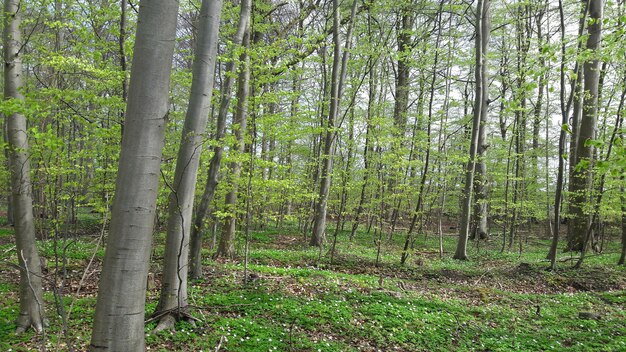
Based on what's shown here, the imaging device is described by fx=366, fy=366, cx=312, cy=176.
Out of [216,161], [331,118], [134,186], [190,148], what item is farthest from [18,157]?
[331,118]

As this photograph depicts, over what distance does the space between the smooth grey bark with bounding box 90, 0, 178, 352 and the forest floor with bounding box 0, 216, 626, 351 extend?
127cm

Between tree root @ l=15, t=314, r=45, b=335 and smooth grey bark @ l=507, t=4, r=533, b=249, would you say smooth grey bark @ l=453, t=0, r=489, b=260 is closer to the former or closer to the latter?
smooth grey bark @ l=507, t=4, r=533, b=249

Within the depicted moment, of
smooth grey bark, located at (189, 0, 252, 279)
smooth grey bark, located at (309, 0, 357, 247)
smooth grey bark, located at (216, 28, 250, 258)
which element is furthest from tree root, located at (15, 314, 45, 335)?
smooth grey bark, located at (309, 0, 357, 247)

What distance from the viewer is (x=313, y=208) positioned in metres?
16.4

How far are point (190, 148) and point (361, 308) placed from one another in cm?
397

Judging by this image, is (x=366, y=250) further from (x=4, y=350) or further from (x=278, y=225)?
(x=4, y=350)

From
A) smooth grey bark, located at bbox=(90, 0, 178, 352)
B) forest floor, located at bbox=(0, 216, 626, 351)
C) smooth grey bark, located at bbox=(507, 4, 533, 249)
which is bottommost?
forest floor, located at bbox=(0, 216, 626, 351)

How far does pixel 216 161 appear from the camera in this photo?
19.3 feet

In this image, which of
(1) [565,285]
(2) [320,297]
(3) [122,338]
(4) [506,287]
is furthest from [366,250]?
(3) [122,338]

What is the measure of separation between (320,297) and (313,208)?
9727 millimetres

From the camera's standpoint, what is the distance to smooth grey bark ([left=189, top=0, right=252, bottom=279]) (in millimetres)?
5789

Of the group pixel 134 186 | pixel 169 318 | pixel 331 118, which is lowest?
pixel 169 318

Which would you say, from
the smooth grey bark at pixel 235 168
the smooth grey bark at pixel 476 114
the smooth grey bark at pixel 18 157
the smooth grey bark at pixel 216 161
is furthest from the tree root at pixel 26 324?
the smooth grey bark at pixel 476 114

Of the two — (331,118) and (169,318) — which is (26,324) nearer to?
(169,318)
